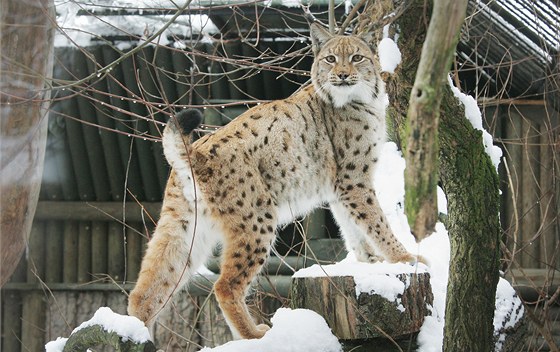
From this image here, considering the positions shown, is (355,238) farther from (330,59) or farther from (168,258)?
(168,258)

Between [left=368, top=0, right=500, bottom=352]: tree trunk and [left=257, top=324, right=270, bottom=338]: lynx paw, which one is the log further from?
[left=368, top=0, right=500, bottom=352]: tree trunk

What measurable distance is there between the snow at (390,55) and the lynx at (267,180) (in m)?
1.24

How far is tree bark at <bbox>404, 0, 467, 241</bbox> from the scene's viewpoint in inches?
119

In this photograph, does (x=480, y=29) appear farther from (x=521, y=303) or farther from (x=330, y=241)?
(x=521, y=303)

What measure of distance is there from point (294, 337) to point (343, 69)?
2.19 meters

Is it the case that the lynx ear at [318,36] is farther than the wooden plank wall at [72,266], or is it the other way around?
the wooden plank wall at [72,266]

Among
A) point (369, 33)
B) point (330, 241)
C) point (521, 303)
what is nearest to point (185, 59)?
point (330, 241)

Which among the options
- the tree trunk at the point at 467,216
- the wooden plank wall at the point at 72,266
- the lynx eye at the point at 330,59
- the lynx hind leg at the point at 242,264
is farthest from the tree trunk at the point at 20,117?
the wooden plank wall at the point at 72,266

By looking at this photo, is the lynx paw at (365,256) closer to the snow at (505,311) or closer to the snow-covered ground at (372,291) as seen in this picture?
the snow-covered ground at (372,291)

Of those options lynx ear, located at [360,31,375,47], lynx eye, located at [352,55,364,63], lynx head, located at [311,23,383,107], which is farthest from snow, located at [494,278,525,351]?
lynx ear, located at [360,31,375,47]

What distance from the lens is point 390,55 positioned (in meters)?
4.50

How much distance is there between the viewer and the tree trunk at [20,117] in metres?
6.15

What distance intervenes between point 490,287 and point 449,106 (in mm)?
999

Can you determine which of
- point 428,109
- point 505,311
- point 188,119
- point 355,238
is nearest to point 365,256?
point 355,238
